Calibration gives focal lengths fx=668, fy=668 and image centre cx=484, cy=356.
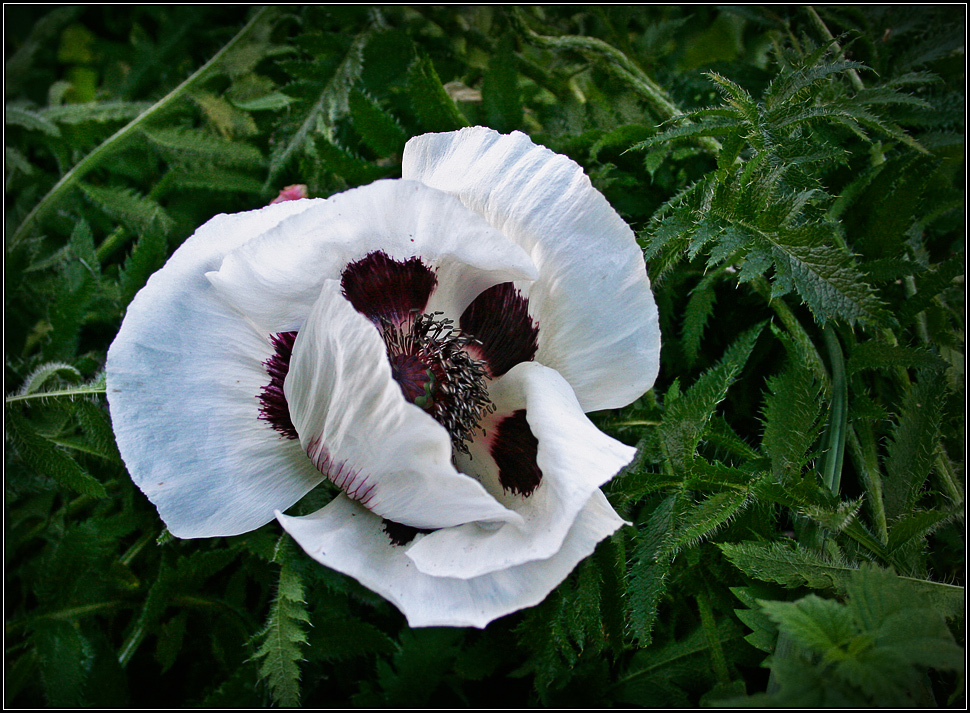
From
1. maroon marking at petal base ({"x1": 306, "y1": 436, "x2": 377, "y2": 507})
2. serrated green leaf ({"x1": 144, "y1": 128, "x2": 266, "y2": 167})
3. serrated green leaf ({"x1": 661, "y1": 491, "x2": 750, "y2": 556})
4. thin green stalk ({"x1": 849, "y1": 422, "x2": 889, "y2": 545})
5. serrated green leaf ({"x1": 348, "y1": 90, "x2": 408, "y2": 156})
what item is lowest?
thin green stalk ({"x1": 849, "y1": 422, "x2": 889, "y2": 545})

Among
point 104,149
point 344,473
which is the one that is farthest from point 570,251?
point 104,149

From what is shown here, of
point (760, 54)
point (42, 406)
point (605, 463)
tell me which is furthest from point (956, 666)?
point (42, 406)

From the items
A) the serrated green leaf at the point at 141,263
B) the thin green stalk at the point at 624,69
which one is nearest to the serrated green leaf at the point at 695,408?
the thin green stalk at the point at 624,69

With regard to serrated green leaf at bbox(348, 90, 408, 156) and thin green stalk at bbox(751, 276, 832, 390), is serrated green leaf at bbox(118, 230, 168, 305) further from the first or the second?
thin green stalk at bbox(751, 276, 832, 390)

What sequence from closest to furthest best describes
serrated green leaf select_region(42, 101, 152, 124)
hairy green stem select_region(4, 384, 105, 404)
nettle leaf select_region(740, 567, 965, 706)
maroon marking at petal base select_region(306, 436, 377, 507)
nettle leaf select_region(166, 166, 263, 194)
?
nettle leaf select_region(740, 567, 965, 706) → maroon marking at petal base select_region(306, 436, 377, 507) → hairy green stem select_region(4, 384, 105, 404) → nettle leaf select_region(166, 166, 263, 194) → serrated green leaf select_region(42, 101, 152, 124)

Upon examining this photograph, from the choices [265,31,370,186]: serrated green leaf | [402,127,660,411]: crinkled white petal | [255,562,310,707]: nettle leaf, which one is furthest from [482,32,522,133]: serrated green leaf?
[255,562,310,707]: nettle leaf

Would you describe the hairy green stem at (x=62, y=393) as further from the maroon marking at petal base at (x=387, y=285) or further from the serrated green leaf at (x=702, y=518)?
the serrated green leaf at (x=702, y=518)

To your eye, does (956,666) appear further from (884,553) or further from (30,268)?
(30,268)

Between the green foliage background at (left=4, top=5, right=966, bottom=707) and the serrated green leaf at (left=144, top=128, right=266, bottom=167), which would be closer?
the green foliage background at (left=4, top=5, right=966, bottom=707)
